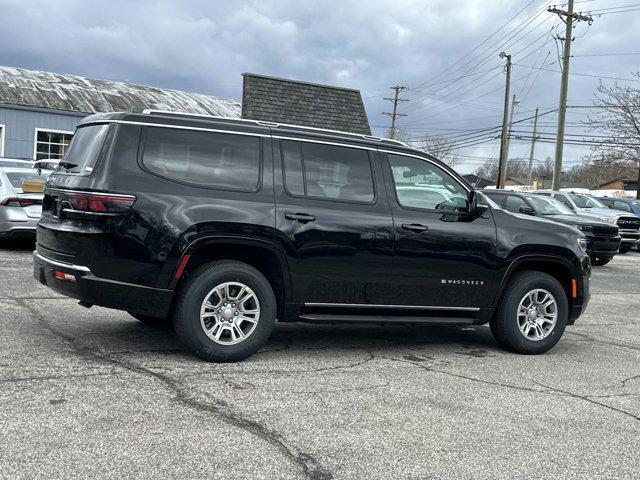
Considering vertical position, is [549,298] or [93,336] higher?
[549,298]

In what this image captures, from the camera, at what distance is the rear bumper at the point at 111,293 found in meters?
5.34

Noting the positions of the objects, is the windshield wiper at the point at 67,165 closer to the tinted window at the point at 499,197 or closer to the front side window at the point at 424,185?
the front side window at the point at 424,185

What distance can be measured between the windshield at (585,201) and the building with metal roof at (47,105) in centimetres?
1537

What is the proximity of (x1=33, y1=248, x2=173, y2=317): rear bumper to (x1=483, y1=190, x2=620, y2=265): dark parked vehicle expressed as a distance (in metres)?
12.0

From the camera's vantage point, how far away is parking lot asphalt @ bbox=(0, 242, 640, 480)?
12.2ft

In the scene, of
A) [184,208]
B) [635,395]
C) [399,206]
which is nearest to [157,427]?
[184,208]

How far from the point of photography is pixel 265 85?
64.5 feet

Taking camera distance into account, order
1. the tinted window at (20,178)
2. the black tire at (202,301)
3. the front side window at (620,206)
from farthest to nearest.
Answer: the front side window at (620,206)
the tinted window at (20,178)
the black tire at (202,301)

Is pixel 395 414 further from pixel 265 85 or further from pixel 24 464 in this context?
pixel 265 85

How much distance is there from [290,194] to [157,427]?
238 cm

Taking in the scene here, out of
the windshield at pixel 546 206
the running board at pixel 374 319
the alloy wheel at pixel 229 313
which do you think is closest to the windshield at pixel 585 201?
the windshield at pixel 546 206

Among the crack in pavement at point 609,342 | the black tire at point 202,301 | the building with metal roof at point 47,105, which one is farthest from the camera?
the building with metal roof at point 47,105

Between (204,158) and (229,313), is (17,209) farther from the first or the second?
(229,313)

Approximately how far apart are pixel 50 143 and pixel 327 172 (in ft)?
68.7
